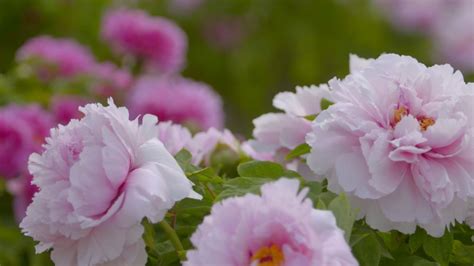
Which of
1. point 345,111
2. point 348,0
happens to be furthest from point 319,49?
point 345,111

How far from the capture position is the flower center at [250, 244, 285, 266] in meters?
0.71

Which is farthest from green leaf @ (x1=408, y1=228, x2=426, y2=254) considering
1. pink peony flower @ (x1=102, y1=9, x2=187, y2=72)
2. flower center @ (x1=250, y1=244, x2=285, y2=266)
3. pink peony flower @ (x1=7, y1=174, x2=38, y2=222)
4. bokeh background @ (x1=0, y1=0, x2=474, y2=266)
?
bokeh background @ (x1=0, y1=0, x2=474, y2=266)

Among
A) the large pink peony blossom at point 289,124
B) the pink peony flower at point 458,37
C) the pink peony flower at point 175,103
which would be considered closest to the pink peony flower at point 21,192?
the pink peony flower at point 175,103

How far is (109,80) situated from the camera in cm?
214

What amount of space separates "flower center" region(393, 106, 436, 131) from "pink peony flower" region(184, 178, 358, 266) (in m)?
0.19

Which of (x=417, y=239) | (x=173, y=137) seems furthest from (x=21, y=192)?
(x=417, y=239)

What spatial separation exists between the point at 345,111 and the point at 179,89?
125 centimetres

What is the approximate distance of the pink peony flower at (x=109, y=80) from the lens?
2.13 metres

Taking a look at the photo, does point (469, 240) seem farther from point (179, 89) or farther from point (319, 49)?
point (319, 49)

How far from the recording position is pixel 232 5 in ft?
12.9

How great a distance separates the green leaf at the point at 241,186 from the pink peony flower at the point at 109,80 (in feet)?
4.22

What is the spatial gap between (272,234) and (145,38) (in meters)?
1.61

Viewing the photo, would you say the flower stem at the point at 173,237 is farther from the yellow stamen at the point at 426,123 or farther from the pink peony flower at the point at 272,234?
the yellow stamen at the point at 426,123

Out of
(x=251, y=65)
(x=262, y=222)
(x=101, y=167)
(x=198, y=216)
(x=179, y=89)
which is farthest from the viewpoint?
(x=251, y=65)
